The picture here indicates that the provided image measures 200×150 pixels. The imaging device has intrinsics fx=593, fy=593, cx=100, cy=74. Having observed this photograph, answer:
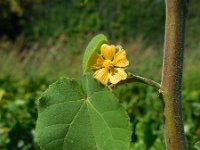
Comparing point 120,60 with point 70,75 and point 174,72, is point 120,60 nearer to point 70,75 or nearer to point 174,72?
point 174,72

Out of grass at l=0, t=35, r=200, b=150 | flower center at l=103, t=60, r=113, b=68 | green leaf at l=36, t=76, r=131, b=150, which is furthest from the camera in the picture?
grass at l=0, t=35, r=200, b=150

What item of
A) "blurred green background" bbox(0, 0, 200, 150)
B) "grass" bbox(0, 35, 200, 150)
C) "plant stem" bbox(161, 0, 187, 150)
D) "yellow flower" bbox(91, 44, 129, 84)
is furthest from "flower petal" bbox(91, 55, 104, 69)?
"blurred green background" bbox(0, 0, 200, 150)

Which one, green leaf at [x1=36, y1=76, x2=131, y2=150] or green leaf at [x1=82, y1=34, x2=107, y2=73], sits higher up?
green leaf at [x1=82, y1=34, x2=107, y2=73]

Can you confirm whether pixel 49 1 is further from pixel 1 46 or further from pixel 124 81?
pixel 124 81

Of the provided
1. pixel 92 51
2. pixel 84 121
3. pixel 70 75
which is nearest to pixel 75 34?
pixel 70 75

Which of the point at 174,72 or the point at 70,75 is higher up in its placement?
the point at 70,75

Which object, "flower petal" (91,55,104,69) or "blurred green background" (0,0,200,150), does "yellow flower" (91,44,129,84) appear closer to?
"flower petal" (91,55,104,69)

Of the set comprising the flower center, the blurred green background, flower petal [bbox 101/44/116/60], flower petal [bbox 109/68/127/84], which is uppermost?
the blurred green background
